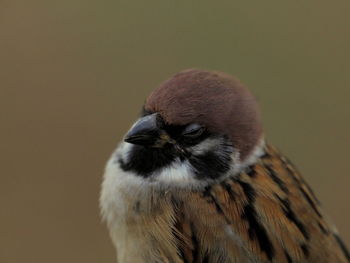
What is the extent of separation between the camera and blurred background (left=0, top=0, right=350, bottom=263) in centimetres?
477

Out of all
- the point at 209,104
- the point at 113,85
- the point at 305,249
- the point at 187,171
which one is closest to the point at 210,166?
the point at 187,171

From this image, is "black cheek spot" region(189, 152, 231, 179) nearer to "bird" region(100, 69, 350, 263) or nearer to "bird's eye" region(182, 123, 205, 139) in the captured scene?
"bird" region(100, 69, 350, 263)

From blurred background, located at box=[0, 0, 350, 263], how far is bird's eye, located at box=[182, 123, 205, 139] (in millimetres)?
2273

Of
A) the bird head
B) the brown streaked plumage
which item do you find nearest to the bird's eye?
the bird head

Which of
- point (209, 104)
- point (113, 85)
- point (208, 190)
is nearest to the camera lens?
point (209, 104)

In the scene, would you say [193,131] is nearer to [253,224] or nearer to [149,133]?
[149,133]

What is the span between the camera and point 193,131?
2598 millimetres

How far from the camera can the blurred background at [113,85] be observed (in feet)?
15.6

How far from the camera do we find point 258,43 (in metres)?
5.72

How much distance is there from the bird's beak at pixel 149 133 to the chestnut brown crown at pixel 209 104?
1.5 inches

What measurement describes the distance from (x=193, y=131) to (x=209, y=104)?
12 centimetres

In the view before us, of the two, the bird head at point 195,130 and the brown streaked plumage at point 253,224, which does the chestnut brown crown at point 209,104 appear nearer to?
the bird head at point 195,130

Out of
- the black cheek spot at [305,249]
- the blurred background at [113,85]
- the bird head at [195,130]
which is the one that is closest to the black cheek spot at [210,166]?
the bird head at [195,130]

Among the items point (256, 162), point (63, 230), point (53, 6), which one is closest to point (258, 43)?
point (53, 6)
